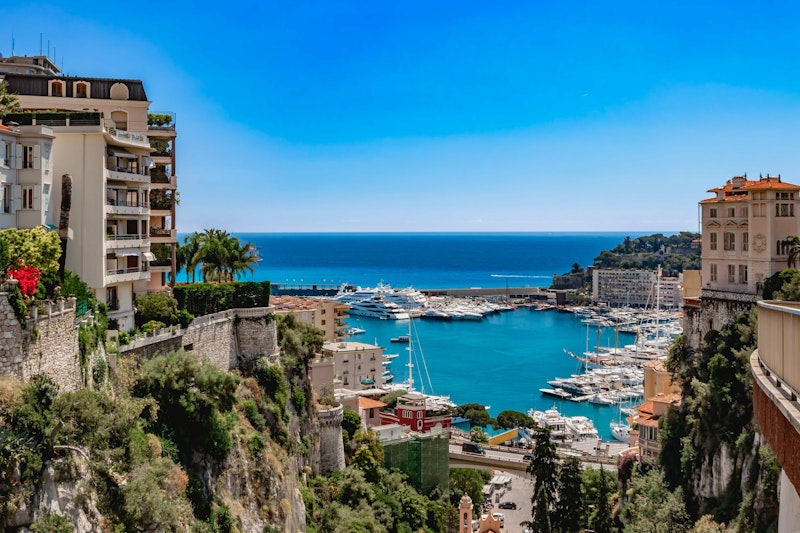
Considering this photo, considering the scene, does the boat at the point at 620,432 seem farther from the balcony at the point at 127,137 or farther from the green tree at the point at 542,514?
the balcony at the point at 127,137

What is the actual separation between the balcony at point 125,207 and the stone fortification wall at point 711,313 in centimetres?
2330

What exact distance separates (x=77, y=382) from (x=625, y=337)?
116186 mm

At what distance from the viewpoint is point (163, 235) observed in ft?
100

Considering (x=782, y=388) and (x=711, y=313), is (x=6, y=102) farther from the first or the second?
(x=711, y=313)

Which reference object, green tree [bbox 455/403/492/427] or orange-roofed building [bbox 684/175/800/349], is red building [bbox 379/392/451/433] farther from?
orange-roofed building [bbox 684/175/800/349]

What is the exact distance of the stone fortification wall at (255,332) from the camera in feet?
104

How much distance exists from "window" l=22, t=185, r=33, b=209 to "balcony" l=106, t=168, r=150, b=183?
267cm

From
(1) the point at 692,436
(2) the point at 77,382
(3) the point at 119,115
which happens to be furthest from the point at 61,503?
(1) the point at 692,436

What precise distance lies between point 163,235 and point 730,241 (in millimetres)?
23442

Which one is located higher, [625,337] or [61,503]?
[61,503]

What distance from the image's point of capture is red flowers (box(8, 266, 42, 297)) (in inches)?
727

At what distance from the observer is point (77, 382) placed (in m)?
19.8

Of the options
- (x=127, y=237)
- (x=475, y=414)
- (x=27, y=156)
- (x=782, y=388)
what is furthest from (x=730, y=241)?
(x=475, y=414)

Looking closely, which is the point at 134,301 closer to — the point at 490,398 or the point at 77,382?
Answer: the point at 77,382
